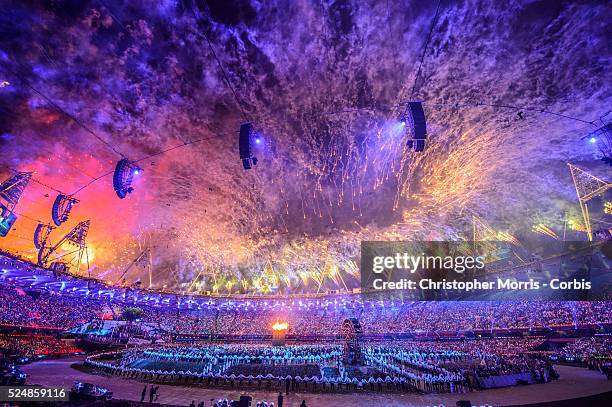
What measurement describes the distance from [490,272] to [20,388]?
4519cm

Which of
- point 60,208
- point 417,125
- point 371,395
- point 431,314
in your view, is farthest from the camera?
point 431,314

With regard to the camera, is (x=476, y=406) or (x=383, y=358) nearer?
(x=476, y=406)

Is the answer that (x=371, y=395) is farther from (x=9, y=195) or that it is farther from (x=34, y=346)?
(x=9, y=195)

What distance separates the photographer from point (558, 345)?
32469 mm

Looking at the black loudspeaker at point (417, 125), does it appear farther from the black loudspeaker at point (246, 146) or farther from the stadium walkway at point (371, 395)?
the stadium walkway at point (371, 395)

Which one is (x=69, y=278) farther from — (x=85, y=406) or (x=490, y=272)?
(x=490, y=272)

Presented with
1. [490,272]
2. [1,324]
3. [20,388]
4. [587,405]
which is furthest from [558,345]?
[1,324]

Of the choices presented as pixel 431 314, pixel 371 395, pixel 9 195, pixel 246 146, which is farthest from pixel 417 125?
pixel 431 314

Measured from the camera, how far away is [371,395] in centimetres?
1658

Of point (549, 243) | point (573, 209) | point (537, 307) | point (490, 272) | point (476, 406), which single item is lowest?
point (476, 406)

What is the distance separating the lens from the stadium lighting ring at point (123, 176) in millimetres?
15570

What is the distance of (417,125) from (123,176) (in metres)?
15.2

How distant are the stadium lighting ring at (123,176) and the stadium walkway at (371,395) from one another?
35.5 feet

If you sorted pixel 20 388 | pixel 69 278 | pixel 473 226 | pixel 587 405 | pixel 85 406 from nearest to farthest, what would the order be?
pixel 20 388 < pixel 85 406 < pixel 587 405 < pixel 69 278 < pixel 473 226
